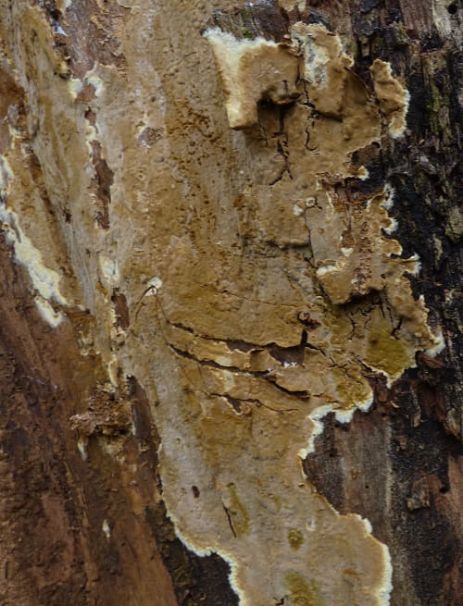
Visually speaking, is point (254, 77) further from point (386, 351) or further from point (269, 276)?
point (386, 351)

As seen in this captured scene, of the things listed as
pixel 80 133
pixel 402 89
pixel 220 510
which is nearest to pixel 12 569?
pixel 220 510

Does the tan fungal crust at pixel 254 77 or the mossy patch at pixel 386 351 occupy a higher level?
the tan fungal crust at pixel 254 77

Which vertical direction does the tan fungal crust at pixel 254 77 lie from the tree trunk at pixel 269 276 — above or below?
above

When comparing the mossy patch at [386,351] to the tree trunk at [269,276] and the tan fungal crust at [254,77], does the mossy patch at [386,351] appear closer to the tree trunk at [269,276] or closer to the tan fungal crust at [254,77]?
the tree trunk at [269,276]

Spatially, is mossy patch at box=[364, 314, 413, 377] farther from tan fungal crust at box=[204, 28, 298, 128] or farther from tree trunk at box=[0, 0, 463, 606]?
tan fungal crust at box=[204, 28, 298, 128]

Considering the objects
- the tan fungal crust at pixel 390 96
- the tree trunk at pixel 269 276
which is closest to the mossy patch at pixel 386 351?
the tree trunk at pixel 269 276

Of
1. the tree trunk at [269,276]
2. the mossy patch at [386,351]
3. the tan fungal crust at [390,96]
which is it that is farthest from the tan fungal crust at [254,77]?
the mossy patch at [386,351]

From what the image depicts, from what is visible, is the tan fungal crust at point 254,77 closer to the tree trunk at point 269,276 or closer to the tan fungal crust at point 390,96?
the tree trunk at point 269,276

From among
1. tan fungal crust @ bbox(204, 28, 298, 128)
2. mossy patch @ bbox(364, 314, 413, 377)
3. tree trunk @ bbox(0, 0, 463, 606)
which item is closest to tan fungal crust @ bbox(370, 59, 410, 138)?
tree trunk @ bbox(0, 0, 463, 606)

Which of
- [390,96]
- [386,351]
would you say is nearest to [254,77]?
[390,96]
